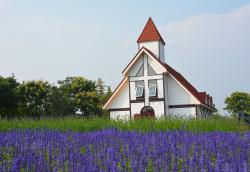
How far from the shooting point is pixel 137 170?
16.9 feet

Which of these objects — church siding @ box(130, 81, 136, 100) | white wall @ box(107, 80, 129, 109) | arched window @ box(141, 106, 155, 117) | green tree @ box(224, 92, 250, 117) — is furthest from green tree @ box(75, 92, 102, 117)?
green tree @ box(224, 92, 250, 117)

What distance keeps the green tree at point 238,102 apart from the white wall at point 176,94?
44136mm

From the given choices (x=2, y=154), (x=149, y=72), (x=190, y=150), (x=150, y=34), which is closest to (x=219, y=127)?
(x=190, y=150)

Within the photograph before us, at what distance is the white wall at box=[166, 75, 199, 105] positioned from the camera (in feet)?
116

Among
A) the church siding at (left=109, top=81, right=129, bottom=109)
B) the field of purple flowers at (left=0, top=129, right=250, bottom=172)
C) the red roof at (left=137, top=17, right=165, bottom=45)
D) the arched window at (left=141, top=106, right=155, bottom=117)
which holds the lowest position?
the field of purple flowers at (left=0, top=129, right=250, bottom=172)

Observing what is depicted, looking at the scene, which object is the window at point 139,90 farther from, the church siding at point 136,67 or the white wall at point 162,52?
the white wall at point 162,52

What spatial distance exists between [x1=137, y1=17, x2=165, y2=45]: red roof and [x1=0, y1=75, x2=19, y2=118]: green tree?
12733mm

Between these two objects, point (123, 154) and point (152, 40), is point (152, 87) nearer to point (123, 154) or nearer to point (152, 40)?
point (152, 40)

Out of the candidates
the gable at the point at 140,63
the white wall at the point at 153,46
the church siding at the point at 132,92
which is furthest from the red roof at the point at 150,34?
the church siding at the point at 132,92

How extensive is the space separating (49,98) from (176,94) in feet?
59.6

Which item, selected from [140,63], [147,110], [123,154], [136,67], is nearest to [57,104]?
[136,67]

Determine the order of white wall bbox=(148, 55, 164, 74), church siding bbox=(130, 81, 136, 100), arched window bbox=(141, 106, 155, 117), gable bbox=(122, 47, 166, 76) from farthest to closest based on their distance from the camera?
church siding bbox=(130, 81, 136, 100) → arched window bbox=(141, 106, 155, 117) → white wall bbox=(148, 55, 164, 74) → gable bbox=(122, 47, 166, 76)

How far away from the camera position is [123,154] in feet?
22.0

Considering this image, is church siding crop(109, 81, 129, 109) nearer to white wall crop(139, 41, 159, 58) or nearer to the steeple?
white wall crop(139, 41, 159, 58)
